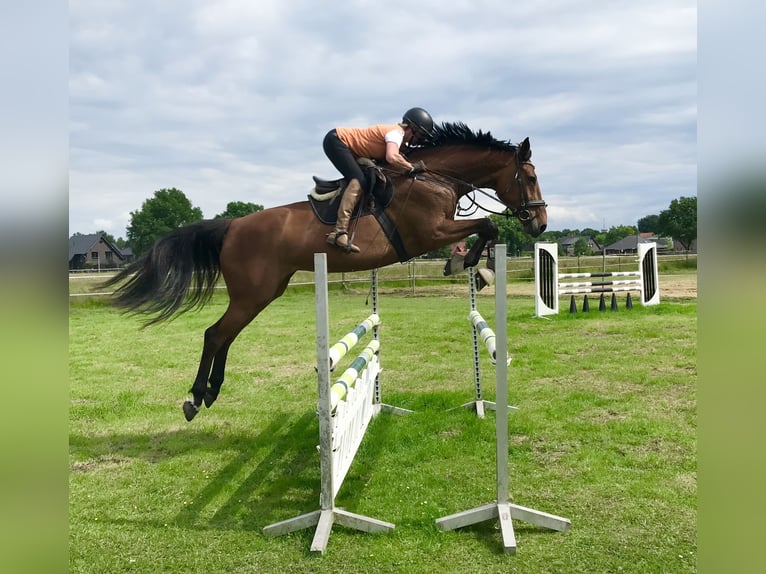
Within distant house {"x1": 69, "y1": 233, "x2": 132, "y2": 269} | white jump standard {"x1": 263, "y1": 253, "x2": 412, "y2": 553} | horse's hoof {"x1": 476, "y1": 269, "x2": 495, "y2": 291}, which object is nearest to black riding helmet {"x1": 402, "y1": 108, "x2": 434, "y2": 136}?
horse's hoof {"x1": 476, "y1": 269, "x2": 495, "y2": 291}

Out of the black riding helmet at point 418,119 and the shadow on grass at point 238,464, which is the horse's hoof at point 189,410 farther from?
the black riding helmet at point 418,119

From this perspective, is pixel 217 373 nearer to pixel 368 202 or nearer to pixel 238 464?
pixel 238 464

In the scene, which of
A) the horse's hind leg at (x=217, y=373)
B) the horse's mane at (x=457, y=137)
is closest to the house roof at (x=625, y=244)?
the horse's mane at (x=457, y=137)

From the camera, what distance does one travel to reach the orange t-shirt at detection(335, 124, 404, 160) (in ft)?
12.1

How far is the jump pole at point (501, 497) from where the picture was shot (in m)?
2.69

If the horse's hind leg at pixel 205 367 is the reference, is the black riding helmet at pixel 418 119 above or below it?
above

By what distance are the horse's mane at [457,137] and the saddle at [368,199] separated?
0.53 m

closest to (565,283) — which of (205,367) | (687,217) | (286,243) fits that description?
(286,243)

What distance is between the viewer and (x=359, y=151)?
146 inches

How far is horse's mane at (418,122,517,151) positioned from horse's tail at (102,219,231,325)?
1631 mm

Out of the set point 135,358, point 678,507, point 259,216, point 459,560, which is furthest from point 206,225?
point 135,358

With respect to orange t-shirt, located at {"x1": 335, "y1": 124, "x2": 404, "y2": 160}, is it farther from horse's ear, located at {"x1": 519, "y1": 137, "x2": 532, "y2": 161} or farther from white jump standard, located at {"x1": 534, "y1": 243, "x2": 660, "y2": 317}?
white jump standard, located at {"x1": 534, "y1": 243, "x2": 660, "y2": 317}
